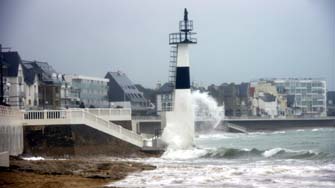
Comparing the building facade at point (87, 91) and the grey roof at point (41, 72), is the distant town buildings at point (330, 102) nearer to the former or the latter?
the building facade at point (87, 91)

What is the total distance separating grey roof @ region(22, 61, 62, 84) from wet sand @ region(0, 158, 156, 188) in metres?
37.6

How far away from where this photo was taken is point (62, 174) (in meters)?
20.5

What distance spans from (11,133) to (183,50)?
38.3 ft

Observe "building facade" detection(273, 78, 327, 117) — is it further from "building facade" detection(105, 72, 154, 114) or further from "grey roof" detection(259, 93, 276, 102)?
"building facade" detection(105, 72, 154, 114)

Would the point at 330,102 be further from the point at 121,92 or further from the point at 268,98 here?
the point at 121,92

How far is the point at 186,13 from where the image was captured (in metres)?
35.0

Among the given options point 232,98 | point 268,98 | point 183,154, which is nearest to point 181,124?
point 183,154

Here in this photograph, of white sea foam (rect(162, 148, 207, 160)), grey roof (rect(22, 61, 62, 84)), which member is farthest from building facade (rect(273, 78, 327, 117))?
white sea foam (rect(162, 148, 207, 160))

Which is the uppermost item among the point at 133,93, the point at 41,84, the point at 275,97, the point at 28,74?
the point at 28,74

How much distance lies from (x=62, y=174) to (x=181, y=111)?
1443 centimetres

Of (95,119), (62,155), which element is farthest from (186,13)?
(62,155)

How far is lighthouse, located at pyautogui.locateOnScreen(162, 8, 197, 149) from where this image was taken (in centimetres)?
3404

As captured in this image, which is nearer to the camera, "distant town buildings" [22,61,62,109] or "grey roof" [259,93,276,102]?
"distant town buildings" [22,61,62,109]

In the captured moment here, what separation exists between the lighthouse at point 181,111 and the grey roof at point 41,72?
2806 cm
